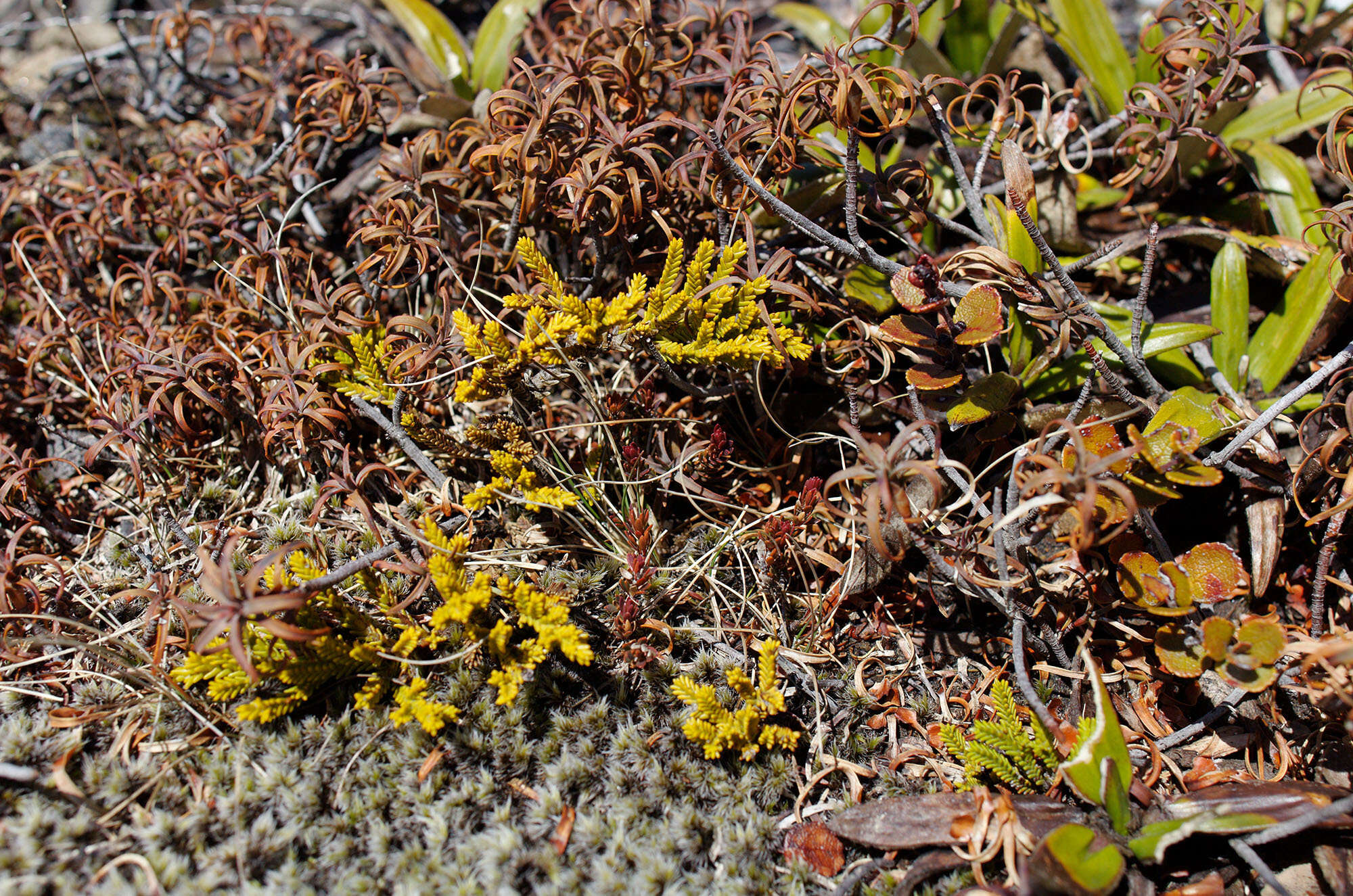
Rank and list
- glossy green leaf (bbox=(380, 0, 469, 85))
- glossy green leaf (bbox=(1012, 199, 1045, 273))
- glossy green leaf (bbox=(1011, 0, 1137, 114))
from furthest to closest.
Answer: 1. glossy green leaf (bbox=(380, 0, 469, 85))
2. glossy green leaf (bbox=(1011, 0, 1137, 114))
3. glossy green leaf (bbox=(1012, 199, 1045, 273))

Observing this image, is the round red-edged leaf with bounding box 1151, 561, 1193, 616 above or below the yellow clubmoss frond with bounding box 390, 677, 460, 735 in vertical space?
below

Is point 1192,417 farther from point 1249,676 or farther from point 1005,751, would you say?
point 1005,751

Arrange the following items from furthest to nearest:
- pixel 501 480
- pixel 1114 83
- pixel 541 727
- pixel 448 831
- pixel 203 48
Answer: pixel 203 48 → pixel 1114 83 → pixel 501 480 → pixel 541 727 → pixel 448 831

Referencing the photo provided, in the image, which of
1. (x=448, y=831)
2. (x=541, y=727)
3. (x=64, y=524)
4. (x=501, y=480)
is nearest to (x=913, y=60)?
(x=501, y=480)

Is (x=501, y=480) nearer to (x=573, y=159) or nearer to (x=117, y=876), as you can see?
(x=573, y=159)

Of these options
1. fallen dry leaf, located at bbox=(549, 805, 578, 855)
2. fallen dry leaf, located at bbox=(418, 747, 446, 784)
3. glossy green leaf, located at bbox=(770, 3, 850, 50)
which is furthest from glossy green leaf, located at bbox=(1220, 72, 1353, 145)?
fallen dry leaf, located at bbox=(418, 747, 446, 784)

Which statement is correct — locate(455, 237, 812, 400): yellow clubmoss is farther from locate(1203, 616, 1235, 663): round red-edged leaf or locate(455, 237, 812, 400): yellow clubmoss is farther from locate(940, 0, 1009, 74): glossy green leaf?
locate(940, 0, 1009, 74): glossy green leaf

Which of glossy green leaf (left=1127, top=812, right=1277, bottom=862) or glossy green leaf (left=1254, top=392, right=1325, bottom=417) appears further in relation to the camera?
glossy green leaf (left=1254, top=392, right=1325, bottom=417)
